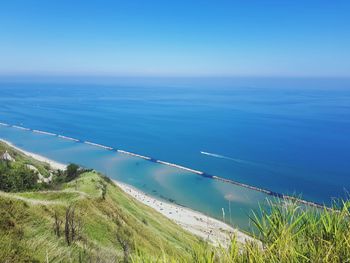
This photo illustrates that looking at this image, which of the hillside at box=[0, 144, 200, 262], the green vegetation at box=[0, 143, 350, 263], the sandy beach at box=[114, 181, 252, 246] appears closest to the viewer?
the green vegetation at box=[0, 143, 350, 263]

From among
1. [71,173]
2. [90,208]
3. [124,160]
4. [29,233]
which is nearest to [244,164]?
[124,160]

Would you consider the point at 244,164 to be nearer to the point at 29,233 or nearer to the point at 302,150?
the point at 302,150

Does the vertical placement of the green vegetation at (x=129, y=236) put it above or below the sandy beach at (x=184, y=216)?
above

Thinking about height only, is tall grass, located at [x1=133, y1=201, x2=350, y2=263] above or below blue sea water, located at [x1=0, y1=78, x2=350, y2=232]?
above

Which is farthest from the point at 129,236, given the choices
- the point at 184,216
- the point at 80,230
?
the point at 184,216

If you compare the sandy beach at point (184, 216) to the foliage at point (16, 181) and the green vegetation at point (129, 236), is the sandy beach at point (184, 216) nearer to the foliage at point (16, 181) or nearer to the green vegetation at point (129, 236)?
the green vegetation at point (129, 236)

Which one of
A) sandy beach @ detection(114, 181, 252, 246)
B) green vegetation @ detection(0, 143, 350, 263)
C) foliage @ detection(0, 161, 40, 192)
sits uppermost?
green vegetation @ detection(0, 143, 350, 263)

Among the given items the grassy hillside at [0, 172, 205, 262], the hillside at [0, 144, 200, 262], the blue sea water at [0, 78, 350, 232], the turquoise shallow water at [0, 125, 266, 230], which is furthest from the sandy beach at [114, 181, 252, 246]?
the hillside at [0, 144, 200, 262]

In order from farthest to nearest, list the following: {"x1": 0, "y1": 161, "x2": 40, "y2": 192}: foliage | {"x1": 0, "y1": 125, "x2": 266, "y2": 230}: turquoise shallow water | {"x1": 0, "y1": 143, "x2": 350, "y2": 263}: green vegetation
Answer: {"x1": 0, "y1": 125, "x2": 266, "y2": 230}: turquoise shallow water
{"x1": 0, "y1": 161, "x2": 40, "y2": 192}: foliage
{"x1": 0, "y1": 143, "x2": 350, "y2": 263}: green vegetation

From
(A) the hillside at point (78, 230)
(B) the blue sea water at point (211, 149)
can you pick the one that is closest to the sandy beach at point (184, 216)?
(B) the blue sea water at point (211, 149)

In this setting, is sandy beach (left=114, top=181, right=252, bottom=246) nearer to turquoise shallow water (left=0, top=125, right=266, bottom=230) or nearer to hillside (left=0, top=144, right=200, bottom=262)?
turquoise shallow water (left=0, top=125, right=266, bottom=230)

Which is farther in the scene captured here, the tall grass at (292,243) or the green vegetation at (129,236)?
the green vegetation at (129,236)

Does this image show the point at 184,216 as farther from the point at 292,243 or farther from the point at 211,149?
the point at 292,243
